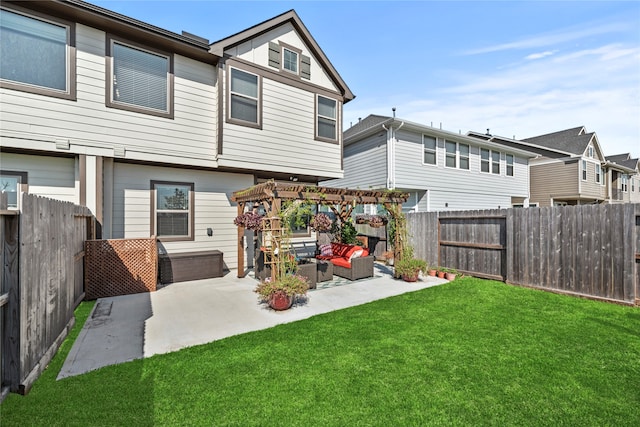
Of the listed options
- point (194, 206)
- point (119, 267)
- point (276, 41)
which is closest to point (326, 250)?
point (194, 206)

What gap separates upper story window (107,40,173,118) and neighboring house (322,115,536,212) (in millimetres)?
7937

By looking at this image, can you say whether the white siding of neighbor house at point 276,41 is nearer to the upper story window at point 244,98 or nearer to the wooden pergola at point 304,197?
the upper story window at point 244,98

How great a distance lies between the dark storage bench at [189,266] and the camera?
279 inches

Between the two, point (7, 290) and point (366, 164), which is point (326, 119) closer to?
point (366, 164)

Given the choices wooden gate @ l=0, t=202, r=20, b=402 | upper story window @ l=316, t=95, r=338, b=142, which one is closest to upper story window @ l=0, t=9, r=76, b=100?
wooden gate @ l=0, t=202, r=20, b=402

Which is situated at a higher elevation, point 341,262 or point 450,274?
point 341,262

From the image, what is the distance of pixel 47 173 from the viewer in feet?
20.1

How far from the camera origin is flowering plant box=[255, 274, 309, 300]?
16.8 ft

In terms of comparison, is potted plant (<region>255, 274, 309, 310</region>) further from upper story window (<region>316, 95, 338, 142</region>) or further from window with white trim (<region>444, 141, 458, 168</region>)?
window with white trim (<region>444, 141, 458, 168</region>)

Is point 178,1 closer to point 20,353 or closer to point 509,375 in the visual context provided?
point 20,353

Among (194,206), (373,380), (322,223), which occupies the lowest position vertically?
(373,380)

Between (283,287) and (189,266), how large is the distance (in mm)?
3471

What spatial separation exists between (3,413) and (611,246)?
29.9ft

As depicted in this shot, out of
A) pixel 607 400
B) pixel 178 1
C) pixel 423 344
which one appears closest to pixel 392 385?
pixel 423 344
